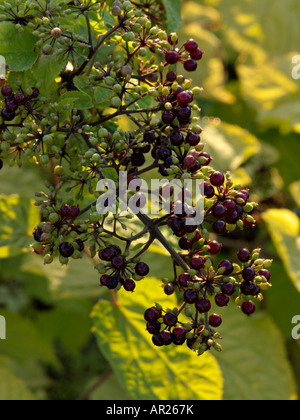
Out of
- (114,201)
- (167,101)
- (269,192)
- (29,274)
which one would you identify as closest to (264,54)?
(269,192)

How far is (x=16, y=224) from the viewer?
4.29 feet

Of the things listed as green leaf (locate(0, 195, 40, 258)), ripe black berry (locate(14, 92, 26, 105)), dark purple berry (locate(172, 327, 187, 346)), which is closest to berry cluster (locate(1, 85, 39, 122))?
ripe black berry (locate(14, 92, 26, 105))

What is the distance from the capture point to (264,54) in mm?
2139

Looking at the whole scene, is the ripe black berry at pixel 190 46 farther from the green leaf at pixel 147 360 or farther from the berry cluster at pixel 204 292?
the green leaf at pixel 147 360

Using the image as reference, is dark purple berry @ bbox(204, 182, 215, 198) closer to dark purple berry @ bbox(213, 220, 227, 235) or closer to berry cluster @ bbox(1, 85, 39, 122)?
dark purple berry @ bbox(213, 220, 227, 235)

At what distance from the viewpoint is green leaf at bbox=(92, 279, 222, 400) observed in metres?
1.22

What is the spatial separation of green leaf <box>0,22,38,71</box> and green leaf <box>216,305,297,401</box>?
44.2 inches

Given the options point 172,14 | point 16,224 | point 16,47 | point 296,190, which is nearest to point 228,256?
point 296,190

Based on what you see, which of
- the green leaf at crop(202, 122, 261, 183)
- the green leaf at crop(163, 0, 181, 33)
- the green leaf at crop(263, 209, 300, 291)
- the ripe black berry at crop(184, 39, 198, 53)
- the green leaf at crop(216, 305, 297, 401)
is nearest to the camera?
the ripe black berry at crop(184, 39, 198, 53)

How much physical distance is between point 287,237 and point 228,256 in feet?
1.22
